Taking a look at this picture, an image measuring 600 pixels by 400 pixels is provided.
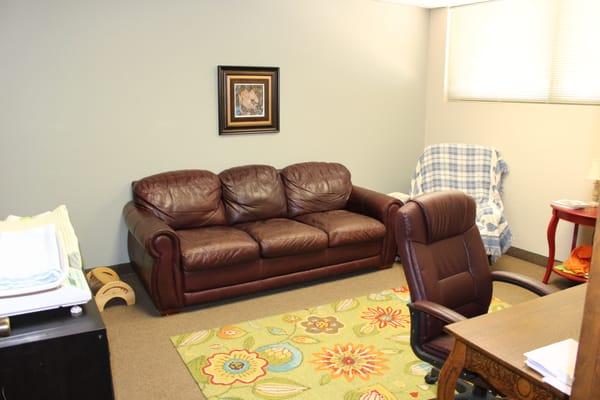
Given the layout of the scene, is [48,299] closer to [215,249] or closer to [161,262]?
[161,262]

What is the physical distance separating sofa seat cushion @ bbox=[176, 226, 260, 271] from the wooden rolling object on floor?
534 mm

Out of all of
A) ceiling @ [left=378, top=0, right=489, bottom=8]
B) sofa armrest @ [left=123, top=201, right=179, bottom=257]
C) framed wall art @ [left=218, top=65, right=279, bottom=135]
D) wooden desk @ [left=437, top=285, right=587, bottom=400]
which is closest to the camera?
wooden desk @ [left=437, top=285, right=587, bottom=400]

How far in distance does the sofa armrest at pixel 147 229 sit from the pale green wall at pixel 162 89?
0.39 meters

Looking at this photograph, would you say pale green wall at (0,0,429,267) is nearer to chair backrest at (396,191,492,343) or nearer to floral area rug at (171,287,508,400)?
floral area rug at (171,287,508,400)

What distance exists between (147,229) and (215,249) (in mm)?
472

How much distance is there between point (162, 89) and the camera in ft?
13.7

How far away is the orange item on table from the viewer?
3.88 m

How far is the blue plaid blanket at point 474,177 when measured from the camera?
443 centimetres

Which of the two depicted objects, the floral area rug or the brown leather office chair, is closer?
the brown leather office chair

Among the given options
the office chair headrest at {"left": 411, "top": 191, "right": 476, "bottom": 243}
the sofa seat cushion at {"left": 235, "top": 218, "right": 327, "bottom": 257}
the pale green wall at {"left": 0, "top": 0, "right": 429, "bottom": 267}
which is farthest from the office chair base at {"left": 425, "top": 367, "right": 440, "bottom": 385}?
the pale green wall at {"left": 0, "top": 0, "right": 429, "bottom": 267}

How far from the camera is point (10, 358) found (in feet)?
4.29

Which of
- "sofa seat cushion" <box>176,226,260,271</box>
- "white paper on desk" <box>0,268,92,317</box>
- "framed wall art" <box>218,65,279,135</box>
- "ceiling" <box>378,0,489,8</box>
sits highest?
"ceiling" <box>378,0,489,8</box>

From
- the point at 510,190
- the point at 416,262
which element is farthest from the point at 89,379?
the point at 510,190

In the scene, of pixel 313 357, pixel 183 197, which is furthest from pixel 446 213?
pixel 183 197
